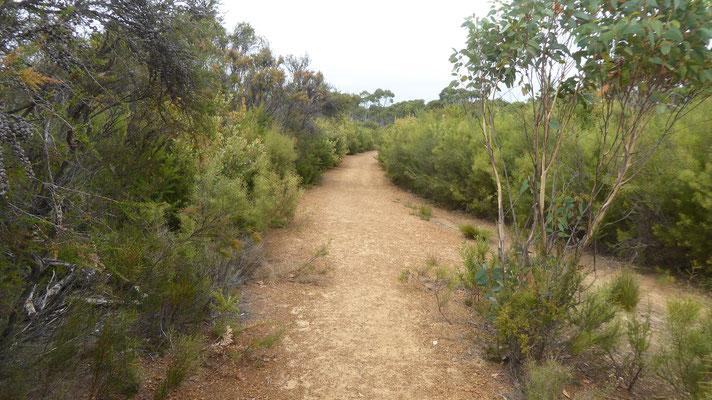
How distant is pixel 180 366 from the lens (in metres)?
2.41

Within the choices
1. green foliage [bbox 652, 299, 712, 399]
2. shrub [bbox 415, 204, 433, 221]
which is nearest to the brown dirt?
green foliage [bbox 652, 299, 712, 399]

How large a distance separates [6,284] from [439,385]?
267 centimetres

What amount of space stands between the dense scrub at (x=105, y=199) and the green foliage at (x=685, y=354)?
3.01 metres

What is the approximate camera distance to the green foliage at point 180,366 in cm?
229

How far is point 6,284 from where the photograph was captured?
1.84m

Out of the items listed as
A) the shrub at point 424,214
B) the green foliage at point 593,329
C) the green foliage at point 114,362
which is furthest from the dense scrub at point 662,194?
the green foliage at point 114,362

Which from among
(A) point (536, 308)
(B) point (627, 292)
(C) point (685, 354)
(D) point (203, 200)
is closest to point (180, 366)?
(D) point (203, 200)

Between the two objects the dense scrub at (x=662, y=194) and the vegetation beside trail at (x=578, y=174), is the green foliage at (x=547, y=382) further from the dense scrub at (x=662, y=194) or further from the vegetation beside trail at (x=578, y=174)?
the dense scrub at (x=662, y=194)

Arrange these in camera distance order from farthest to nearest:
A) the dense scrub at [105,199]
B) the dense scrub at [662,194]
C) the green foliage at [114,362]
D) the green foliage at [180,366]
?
the dense scrub at [662,194] → the green foliage at [180,366] → the green foliage at [114,362] → the dense scrub at [105,199]

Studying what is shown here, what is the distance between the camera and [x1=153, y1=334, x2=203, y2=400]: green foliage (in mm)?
2287

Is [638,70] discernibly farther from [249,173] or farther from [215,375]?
[249,173]

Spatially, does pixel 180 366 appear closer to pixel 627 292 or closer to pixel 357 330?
pixel 357 330

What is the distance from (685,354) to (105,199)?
3.95 metres

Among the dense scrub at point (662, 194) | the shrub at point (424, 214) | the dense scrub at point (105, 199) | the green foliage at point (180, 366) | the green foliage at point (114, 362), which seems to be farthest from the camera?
the shrub at point (424, 214)
